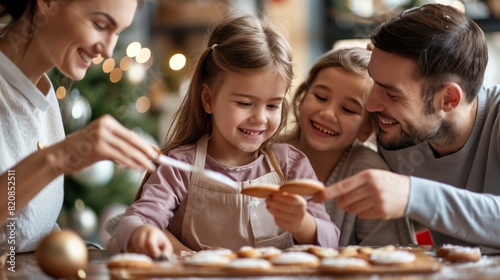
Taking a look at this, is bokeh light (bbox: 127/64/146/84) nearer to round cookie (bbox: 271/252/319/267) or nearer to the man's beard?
the man's beard

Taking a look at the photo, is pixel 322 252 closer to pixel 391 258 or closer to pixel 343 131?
pixel 391 258

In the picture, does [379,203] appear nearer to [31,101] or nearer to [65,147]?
[65,147]

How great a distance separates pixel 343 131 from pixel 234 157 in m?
0.33

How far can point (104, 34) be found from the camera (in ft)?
4.47

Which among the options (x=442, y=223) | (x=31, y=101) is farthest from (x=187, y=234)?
(x=442, y=223)

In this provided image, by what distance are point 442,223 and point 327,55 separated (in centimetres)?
74

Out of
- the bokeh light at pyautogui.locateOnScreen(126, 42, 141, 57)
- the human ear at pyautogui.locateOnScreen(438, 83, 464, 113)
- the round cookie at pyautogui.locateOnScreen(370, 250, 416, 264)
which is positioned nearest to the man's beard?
the human ear at pyautogui.locateOnScreen(438, 83, 464, 113)

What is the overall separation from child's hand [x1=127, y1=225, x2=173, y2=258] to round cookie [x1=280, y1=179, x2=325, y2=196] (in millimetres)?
245

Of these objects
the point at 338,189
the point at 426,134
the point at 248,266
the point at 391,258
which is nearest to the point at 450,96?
the point at 426,134

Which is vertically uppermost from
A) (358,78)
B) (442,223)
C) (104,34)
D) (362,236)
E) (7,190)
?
(104,34)

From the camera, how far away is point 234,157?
5.73ft

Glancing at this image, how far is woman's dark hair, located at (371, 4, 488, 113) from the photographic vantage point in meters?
1.73

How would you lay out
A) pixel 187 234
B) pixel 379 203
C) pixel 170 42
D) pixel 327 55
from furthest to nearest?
pixel 170 42 < pixel 327 55 < pixel 187 234 < pixel 379 203

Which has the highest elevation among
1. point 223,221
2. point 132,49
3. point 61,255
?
point 132,49
